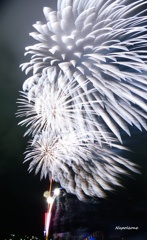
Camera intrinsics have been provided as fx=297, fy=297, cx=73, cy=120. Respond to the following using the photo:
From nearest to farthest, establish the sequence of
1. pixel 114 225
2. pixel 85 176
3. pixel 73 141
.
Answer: pixel 73 141 < pixel 85 176 < pixel 114 225

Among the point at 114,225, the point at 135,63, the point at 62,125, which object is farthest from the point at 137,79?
the point at 114,225

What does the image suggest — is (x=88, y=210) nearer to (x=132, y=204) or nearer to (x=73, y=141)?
(x=132, y=204)

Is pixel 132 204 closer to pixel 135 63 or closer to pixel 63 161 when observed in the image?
pixel 63 161

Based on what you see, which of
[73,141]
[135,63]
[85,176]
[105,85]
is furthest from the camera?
[85,176]

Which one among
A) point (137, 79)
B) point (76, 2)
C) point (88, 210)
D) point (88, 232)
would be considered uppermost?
point (76, 2)

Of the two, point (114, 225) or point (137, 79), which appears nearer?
point (137, 79)

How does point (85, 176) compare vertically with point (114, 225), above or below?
above

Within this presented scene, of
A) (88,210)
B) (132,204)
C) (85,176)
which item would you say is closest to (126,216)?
(132,204)
